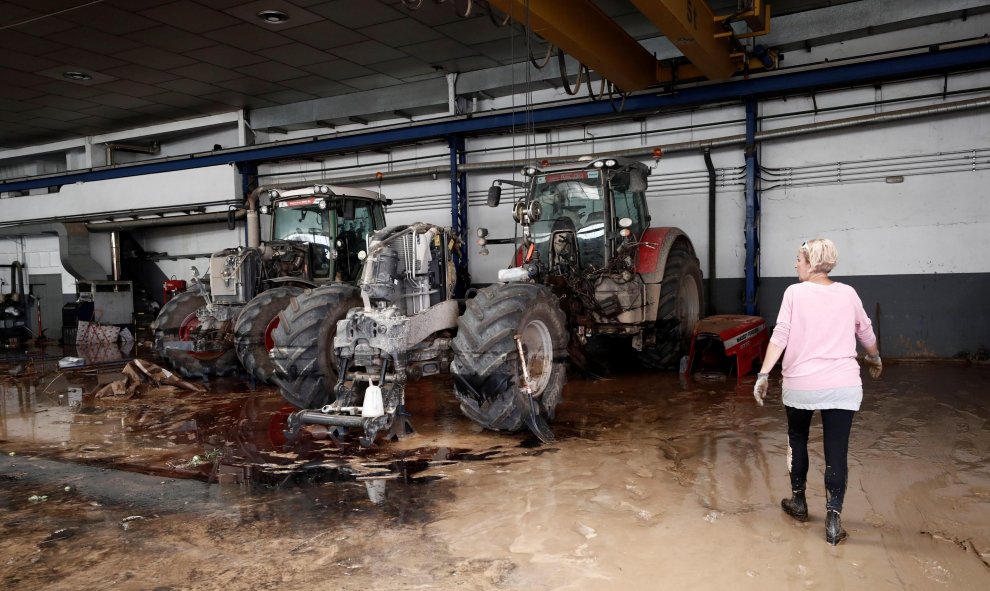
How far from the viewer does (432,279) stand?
591 cm

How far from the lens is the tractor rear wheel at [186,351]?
8398 millimetres

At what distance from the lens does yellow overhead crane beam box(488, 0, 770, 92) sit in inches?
268

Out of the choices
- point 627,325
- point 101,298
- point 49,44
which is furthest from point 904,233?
point 101,298

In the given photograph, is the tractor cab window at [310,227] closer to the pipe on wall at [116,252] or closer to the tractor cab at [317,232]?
the tractor cab at [317,232]

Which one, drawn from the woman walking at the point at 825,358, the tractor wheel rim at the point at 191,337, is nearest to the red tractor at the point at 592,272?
the woman walking at the point at 825,358

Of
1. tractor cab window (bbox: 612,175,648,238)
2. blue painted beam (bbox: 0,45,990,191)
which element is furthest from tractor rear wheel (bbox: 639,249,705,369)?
blue painted beam (bbox: 0,45,990,191)

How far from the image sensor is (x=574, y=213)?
764cm

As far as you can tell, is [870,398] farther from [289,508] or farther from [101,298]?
[101,298]

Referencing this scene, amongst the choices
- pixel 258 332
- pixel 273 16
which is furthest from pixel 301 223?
pixel 273 16

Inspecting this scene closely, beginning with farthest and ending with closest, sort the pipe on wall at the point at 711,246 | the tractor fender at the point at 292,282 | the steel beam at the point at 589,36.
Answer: the pipe on wall at the point at 711,246, the tractor fender at the point at 292,282, the steel beam at the point at 589,36

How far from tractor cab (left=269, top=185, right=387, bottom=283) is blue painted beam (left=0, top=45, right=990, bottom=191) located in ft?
8.09

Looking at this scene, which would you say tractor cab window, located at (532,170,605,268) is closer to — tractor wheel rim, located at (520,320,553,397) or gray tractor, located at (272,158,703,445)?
gray tractor, located at (272,158,703,445)

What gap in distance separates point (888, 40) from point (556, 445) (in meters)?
7.66

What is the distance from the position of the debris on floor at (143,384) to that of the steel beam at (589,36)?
5.36 m
